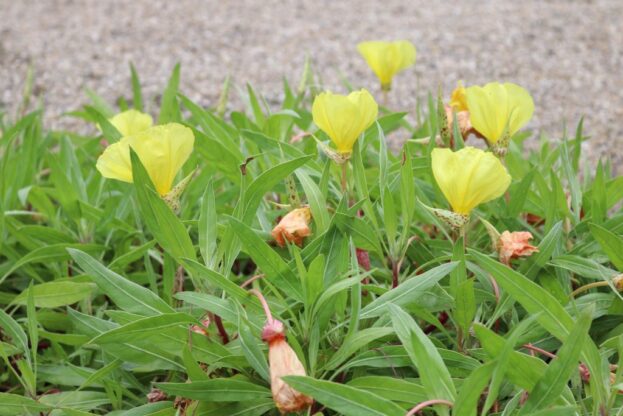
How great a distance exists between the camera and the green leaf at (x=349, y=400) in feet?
3.66

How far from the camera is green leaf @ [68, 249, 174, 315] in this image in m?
1.35

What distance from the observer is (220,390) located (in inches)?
51.3

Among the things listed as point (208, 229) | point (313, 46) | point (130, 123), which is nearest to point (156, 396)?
point (208, 229)

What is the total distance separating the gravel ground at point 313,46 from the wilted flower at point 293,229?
6.06ft

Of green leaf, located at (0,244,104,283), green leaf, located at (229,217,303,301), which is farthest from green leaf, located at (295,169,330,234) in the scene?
green leaf, located at (0,244,104,283)

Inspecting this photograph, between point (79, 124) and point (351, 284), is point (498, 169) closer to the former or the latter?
point (351, 284)

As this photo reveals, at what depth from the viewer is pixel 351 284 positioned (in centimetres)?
124

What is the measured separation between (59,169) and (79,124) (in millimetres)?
1334

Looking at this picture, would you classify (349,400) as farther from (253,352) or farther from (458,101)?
(458,101)

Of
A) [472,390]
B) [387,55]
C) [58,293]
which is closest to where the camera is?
[472,390]

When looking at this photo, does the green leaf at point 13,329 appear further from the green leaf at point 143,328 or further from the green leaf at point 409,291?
the green leaf at point 409,291

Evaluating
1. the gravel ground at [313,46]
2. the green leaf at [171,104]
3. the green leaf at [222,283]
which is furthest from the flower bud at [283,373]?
the gravel ground at [313,46]

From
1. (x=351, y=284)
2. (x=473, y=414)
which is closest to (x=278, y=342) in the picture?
(x=351, y=284)

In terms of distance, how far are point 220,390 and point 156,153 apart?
0.42m
